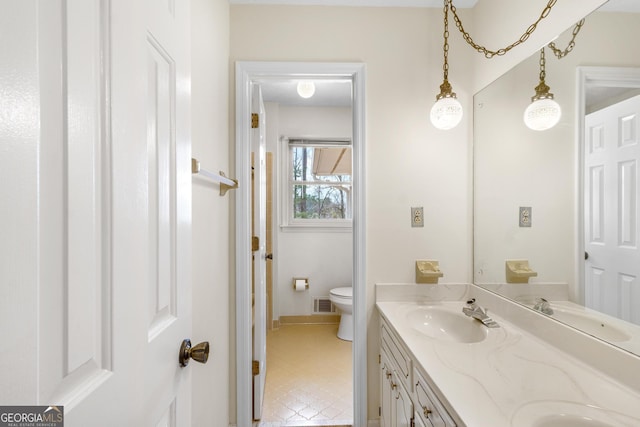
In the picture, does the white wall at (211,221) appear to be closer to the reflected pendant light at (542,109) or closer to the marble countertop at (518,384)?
the marble countertop at (518,384)

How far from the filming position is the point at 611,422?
707 mm

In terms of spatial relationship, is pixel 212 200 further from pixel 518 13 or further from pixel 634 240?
pixel 518 13

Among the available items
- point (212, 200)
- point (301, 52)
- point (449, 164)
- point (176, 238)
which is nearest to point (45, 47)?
point (176, 238)

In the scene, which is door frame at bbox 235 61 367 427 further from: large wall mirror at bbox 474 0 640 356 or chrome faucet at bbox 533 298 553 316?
chrome faucet at bbox 533 298 553 316

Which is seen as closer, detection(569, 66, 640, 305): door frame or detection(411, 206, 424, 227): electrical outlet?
detection(569, 66, 640, 305): door frame

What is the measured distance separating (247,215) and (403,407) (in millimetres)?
1200

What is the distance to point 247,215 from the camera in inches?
65.5

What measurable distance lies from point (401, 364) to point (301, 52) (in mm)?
1686

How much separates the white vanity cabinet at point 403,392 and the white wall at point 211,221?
826mm

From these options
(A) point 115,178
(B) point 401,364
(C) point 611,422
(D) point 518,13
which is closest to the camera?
(A) point 115,178

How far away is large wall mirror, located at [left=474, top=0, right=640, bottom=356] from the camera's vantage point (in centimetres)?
87

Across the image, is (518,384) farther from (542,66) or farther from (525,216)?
(542,66)

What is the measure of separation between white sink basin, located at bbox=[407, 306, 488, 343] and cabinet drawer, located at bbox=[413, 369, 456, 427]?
0.38m

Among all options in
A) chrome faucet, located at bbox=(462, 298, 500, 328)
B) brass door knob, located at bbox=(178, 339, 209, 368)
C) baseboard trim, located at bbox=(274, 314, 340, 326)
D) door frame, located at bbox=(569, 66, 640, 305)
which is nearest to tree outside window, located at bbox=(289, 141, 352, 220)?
baseboard trim, located at bbox=(274, 314, 340, 326)
